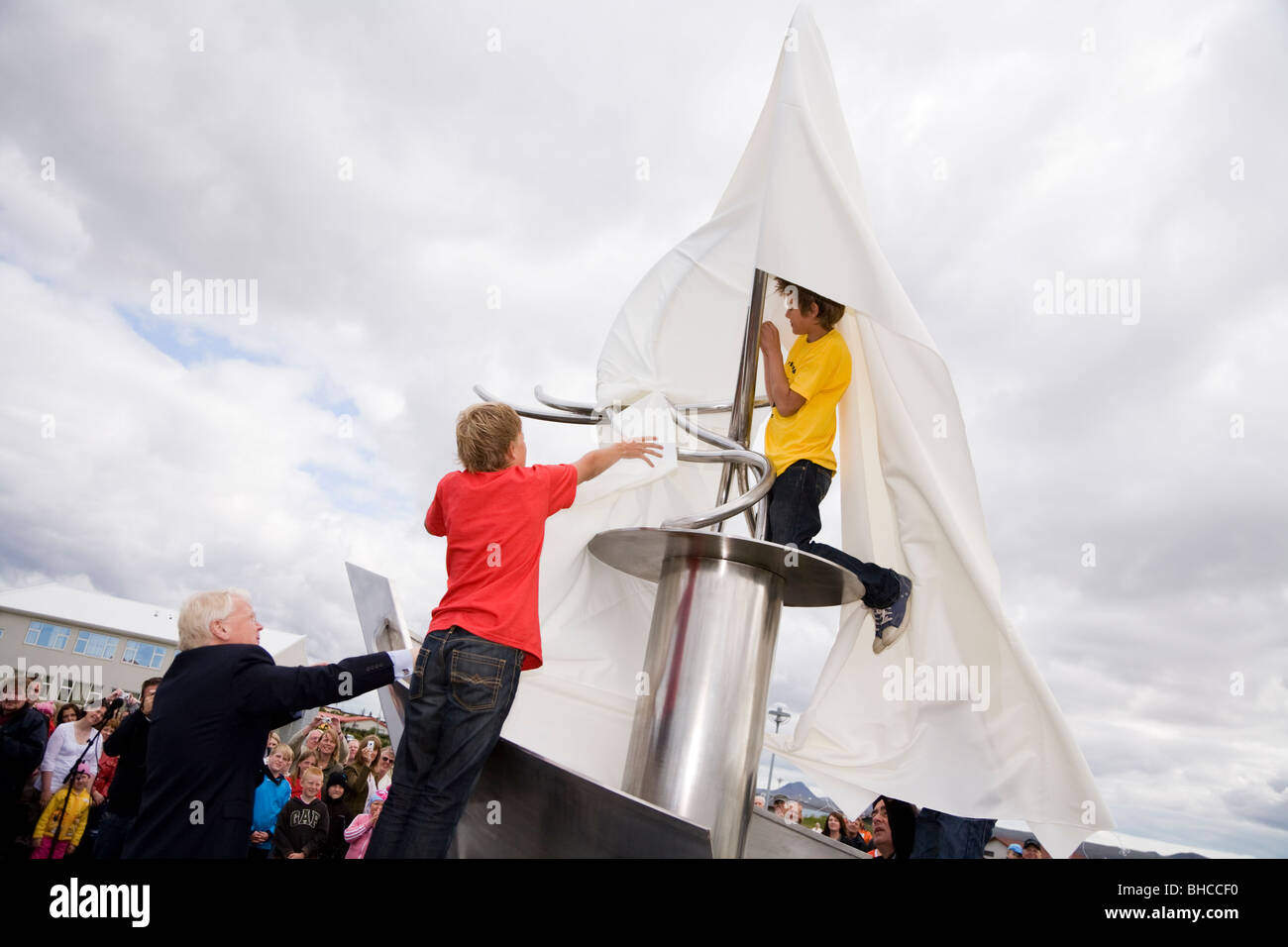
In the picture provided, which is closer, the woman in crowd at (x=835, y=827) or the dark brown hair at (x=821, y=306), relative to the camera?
the dark brown hair at (x=821, y=306)

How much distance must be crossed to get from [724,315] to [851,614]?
89.3 inches

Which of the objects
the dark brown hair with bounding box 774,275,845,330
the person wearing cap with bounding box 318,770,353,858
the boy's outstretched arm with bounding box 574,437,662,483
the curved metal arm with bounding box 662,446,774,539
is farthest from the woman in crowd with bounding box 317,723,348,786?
the dark brown hair with bounding box 774,275,845,330

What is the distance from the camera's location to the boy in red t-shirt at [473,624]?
132 inches

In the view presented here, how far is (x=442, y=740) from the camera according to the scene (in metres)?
3.39

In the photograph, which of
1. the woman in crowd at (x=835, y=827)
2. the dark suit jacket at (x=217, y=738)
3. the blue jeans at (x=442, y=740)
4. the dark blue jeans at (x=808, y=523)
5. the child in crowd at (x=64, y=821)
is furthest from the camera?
the woman in crowd at (x=835, y=827)

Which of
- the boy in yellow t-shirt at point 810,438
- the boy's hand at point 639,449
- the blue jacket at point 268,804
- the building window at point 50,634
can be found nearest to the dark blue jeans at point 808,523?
the boy in yellow t-shirt at point 810,438

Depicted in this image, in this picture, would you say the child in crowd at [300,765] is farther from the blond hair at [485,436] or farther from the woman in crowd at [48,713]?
the blond hair at [485,436]

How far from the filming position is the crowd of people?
7.68m

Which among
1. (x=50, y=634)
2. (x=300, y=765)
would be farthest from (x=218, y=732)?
(x=50, y=634)

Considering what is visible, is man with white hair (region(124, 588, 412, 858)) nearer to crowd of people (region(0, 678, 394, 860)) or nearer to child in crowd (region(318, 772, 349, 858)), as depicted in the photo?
crowd of people (region(0, 678, 394, 860))

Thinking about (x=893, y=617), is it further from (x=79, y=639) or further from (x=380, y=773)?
(x=79, y=639)

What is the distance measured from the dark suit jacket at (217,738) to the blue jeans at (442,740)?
0.22 m

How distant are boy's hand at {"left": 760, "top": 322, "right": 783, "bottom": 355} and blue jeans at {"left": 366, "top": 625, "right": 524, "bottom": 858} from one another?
2.46 m
